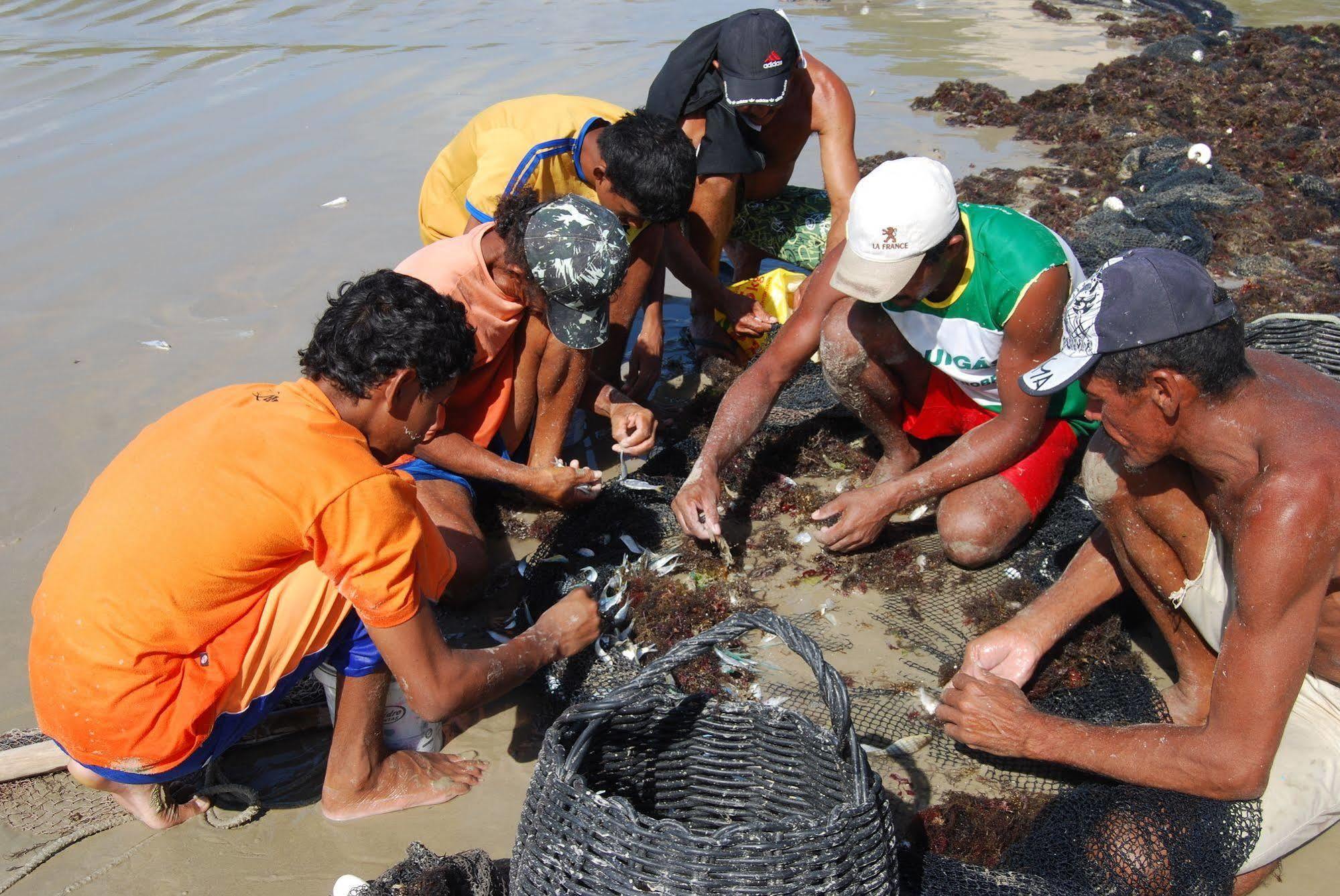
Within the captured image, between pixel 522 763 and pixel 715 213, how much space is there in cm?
319

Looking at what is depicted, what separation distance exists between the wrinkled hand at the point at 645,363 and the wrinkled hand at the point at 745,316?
0.37 metres

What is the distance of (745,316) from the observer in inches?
199

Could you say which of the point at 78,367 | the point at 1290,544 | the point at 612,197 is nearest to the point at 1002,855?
the point at 1290,544

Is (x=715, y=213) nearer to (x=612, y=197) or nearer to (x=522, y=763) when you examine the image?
(x=612, y=197)

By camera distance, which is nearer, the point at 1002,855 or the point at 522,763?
the point at 1002,855

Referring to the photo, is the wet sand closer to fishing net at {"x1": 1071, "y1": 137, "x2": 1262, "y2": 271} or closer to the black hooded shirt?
fishing net at {"x1": 1071, "y1": 137, "x2": 1262, "y2": 271}

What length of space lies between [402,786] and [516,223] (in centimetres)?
187

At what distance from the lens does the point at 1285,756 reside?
2580mm

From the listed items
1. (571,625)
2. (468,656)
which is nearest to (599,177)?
(571,625)

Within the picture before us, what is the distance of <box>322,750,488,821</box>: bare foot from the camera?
2801mm

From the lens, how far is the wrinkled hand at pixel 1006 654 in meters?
3.04

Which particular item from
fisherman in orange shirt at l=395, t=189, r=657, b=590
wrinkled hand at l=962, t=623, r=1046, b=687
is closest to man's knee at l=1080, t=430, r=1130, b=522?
wrinkled hand at l=962, t=623, r=1046, b=687

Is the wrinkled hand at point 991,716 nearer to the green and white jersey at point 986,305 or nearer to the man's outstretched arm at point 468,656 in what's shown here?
the man's outstretched arm at point 468,656

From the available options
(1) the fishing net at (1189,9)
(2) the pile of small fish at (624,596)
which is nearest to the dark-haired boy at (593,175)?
(2) the pile of small fish at (624,596)
